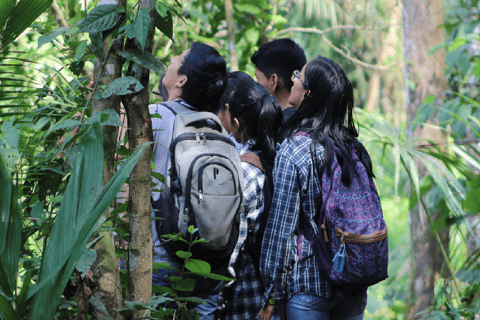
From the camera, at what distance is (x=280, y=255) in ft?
5.92

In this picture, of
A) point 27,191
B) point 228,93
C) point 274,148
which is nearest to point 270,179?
point 274,148

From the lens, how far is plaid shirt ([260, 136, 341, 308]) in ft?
5.93

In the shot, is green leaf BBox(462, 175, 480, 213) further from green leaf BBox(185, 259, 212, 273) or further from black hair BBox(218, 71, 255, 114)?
green leaf BBox(185, 259, 212, 273)

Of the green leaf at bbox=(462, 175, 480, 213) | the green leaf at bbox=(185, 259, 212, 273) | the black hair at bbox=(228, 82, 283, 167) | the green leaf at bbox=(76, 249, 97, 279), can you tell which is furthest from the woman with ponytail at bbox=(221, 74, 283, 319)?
the green leaf at bbox=(76, 249, 97, 279)

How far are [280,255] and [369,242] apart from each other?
0.34 meters

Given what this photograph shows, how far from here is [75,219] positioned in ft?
2.46

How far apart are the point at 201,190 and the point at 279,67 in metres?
1.52

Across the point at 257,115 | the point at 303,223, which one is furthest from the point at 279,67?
the point at 303,223

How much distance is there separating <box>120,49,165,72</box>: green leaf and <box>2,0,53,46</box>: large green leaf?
18 centimetres

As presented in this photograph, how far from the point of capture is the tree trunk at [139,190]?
105 cm

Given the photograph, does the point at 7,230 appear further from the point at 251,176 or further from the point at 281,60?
the point at 281,60

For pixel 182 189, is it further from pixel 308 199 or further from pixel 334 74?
pixel 334 74

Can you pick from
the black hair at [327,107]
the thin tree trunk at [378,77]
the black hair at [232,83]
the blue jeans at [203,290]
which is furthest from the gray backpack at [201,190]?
the thin tree trunk at [378,77]

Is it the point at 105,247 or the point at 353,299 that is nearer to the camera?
the point at 105,247
